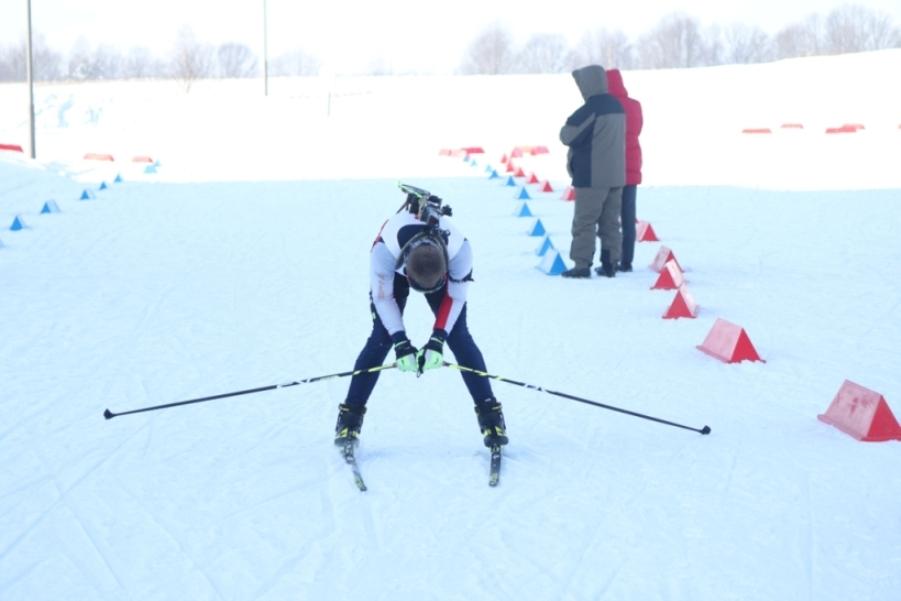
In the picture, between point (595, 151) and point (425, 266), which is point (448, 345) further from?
point (595, 151)

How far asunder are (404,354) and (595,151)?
549cm

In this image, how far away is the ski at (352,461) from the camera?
16.1 feet

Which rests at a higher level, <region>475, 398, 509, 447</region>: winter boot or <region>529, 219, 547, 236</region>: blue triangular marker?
<region>475, 398, 509, 447</region>: winter boot

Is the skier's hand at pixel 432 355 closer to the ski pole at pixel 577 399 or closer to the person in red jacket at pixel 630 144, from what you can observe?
the ski pole at pixel 577 399

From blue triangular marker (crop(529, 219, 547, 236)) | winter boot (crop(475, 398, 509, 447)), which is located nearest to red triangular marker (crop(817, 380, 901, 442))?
winter boot (crop(475, 398, 509, 447))

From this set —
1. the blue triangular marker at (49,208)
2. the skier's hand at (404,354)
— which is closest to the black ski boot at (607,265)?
the skier's hand at (404,354)

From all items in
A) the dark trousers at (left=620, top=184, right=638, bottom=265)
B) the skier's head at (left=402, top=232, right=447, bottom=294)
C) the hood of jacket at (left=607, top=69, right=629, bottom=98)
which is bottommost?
the dark trousers at (left=620, top=184, right=638, bottom=265)

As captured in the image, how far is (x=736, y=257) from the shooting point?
1158 cm

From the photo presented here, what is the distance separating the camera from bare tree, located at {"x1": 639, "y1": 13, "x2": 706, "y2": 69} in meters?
83.1

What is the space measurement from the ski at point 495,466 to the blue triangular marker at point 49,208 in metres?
12.1

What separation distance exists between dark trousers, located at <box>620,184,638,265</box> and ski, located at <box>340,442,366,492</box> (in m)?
5.81

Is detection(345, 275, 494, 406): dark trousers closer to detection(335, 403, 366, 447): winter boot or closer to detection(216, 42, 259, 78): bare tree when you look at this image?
detection(335, 403, 366, 447): winter boot

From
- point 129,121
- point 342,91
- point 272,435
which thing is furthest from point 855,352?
point 342,91

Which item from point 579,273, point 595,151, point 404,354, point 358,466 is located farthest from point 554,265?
point 404,354
